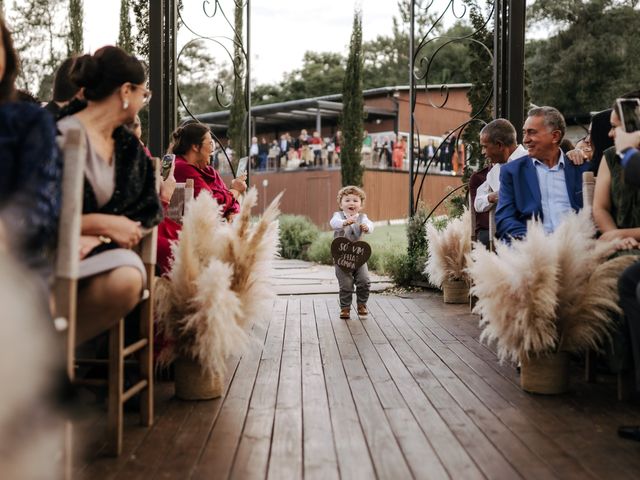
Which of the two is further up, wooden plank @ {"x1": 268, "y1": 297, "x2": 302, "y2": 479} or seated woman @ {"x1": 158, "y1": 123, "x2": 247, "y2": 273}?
seated woman @ {"x1": 158, "y1": 123, "x2": 247, "y2": 273}

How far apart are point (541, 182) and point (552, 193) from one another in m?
0.08

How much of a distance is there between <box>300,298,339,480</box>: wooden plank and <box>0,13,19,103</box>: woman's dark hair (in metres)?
1.39

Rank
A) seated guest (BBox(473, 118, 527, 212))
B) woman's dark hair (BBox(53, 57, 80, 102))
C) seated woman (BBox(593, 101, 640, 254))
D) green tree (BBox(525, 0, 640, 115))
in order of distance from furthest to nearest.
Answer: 1. green tree (BBox(525, 0, 640, 115))
2. seated guest (BBox(473, 118, 527, 212))
3. woman's dark hair (BBox(53, 57, 80, 102))
4. seated woman (BBox(593, 101, 640, 254))

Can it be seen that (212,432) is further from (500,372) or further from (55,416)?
(500,372)

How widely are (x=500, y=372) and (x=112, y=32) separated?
3.82m

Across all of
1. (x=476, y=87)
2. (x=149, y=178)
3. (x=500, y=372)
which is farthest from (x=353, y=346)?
(x=476, y=87)

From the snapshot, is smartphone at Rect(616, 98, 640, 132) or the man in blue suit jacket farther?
the man in blue suit jacket

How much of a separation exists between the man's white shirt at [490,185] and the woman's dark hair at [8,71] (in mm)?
3346

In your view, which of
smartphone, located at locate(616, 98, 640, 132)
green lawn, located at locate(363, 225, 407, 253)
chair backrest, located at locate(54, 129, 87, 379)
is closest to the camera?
chair backrest, located at locate(54, 129, 87, 379)

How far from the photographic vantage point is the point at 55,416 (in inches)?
64.9

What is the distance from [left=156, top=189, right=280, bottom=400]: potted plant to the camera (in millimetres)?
2734

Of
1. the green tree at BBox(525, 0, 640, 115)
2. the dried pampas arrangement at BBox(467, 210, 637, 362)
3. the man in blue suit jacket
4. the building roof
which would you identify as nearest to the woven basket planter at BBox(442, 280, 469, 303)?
the man in blue suit jacket

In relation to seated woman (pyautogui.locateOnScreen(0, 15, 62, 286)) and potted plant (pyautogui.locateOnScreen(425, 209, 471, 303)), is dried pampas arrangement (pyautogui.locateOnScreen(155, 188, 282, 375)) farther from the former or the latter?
potted plant (pyautogui.locateOnScreen(425, 209, 471, 303))

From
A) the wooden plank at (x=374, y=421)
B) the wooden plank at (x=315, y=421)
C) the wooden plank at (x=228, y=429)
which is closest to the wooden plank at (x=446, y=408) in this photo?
the wooden plank at (x=374, y=421)
